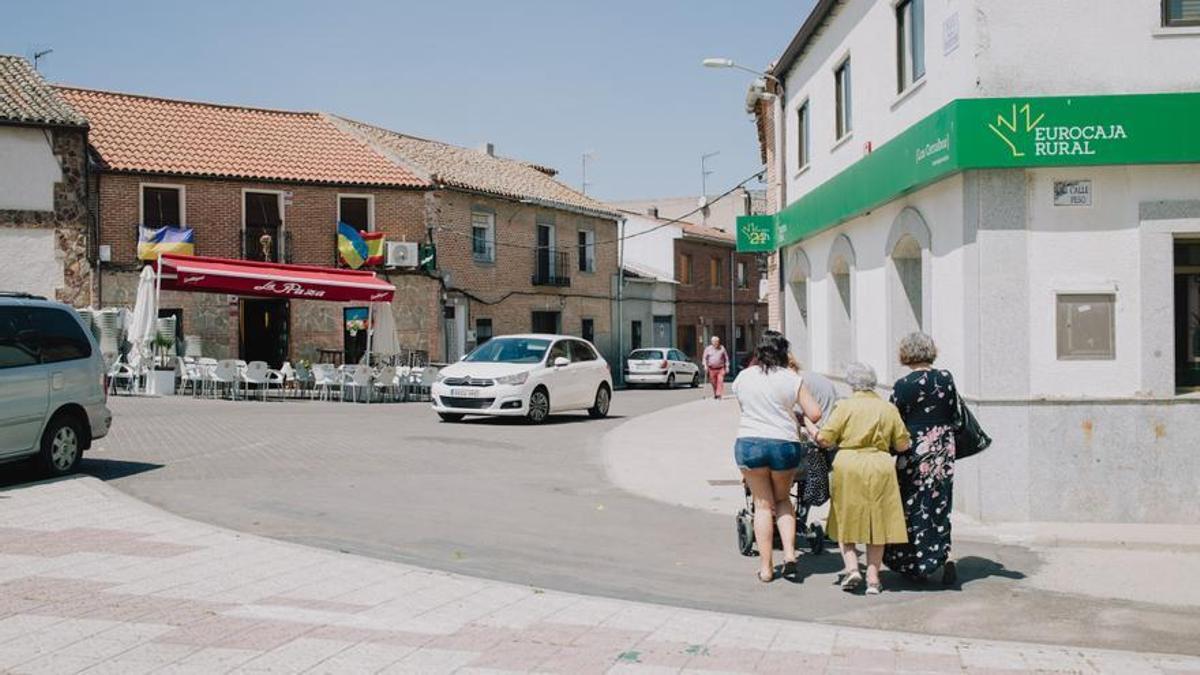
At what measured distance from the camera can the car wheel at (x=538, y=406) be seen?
20172 mm

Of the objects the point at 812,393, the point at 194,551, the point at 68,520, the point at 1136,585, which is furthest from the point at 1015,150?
the point at 68,520

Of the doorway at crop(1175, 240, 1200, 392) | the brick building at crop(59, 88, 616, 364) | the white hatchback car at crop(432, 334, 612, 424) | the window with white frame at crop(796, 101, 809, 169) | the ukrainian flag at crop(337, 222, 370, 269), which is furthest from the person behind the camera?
the ukrainian flag at crop(337, 222, 370, 269)

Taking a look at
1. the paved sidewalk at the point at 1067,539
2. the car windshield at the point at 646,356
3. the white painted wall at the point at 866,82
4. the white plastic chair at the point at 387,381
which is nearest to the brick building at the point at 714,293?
the car windshield at the point at 646,356

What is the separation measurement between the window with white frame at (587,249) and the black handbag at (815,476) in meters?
33.9

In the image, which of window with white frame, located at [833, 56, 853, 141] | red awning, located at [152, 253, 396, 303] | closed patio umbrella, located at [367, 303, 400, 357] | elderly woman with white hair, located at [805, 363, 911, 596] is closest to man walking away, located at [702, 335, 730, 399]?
closed patio umbrella, located at [367, 303, 400, 357]

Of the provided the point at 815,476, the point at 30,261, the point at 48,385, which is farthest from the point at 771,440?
the point at 30,261

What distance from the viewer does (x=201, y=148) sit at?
31.0 meters

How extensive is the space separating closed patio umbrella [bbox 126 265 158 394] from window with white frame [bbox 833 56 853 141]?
14.8m

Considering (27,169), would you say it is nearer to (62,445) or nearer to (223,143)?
(223,143)

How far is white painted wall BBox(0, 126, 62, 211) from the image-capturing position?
86.1ft

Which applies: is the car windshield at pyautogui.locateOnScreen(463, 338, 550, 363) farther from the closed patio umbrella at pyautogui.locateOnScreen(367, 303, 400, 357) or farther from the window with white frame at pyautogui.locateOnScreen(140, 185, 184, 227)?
the window with white frame at pyautogui.locateOnScreen(140, 185, 184, 227)

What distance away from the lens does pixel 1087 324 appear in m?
9.70

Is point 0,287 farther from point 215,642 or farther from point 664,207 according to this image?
point 664,207

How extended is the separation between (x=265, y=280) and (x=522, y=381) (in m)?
8.07
